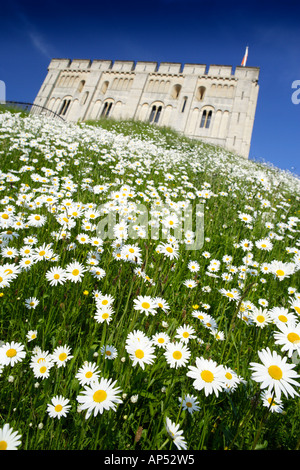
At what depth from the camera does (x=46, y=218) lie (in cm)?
233

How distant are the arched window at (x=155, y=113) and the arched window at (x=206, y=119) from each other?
596 centimetres

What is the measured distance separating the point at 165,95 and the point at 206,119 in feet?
21.6

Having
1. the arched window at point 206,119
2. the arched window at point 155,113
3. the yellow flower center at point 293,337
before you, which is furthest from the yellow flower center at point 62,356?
the arched window at point 155,113

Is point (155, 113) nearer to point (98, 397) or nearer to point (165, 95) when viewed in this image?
point (165, 95)

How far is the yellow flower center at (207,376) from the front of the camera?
3.29 feet

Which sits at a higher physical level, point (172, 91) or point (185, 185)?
point (172, 91)

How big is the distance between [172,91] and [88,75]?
47.0ft

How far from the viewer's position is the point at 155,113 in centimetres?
3125

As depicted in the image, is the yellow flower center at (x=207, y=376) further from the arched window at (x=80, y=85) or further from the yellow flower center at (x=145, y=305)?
the arched window at (x=80, y=85)

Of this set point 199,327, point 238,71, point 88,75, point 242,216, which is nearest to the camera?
point 199,327

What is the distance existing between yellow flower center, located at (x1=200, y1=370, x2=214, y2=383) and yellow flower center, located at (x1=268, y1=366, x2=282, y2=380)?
243 mm

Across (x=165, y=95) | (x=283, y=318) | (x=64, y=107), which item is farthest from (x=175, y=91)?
(x=283, y=318)

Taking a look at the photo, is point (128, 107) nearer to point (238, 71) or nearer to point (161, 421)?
point (238, 71)
